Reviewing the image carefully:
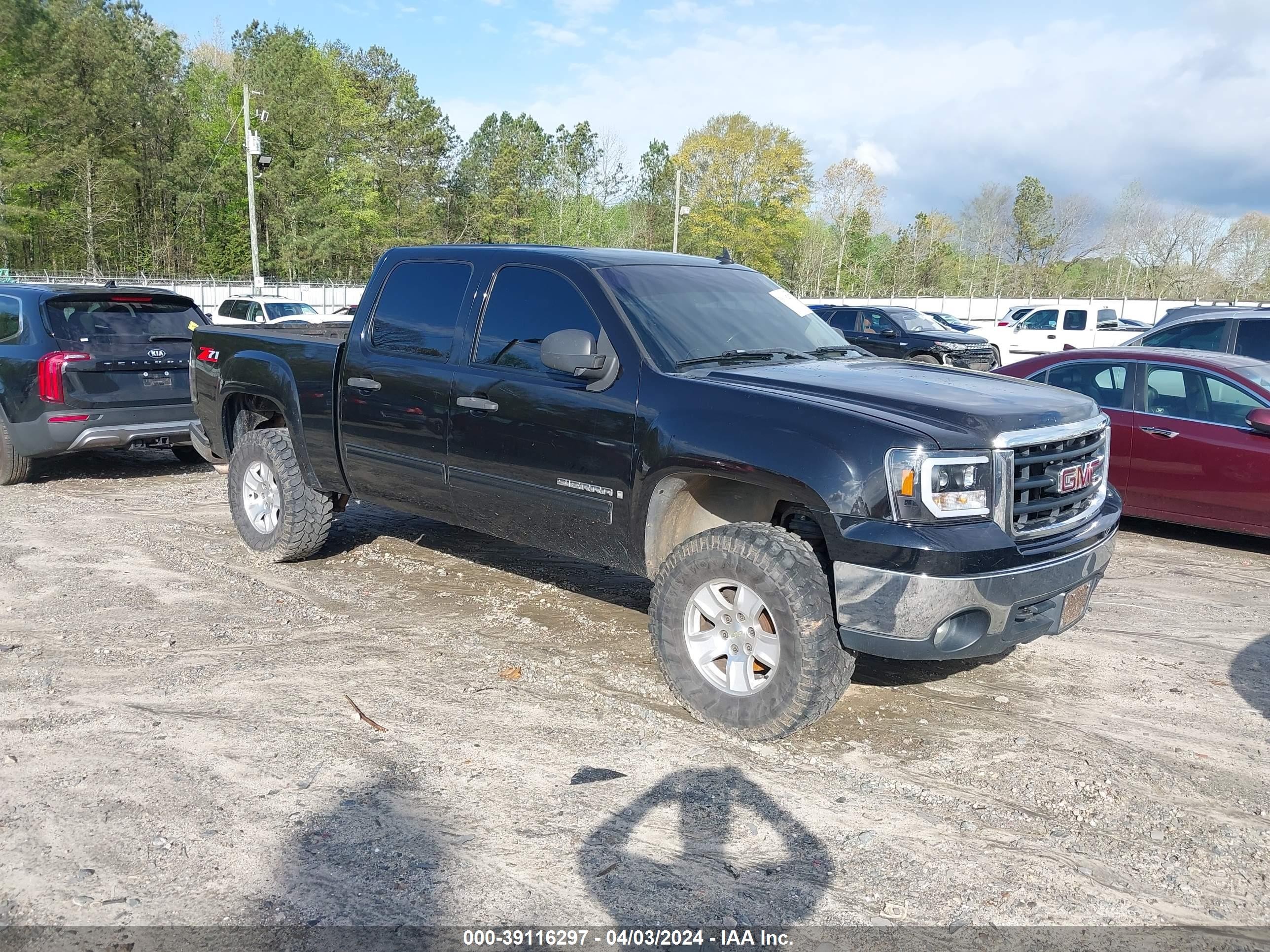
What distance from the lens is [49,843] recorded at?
3.21 meters

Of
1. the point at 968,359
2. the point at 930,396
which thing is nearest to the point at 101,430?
the point at 930,396

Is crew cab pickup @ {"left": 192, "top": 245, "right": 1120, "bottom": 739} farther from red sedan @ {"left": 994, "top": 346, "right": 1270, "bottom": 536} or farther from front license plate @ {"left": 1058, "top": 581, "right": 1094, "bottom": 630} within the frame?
red sedan @ {"left": 994, "top": 346, "right": 1270, "bottom": 536}

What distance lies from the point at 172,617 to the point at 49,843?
2.48m

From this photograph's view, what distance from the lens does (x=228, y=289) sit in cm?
4278

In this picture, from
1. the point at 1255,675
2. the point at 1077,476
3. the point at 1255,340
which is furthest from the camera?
the point at 1255,340

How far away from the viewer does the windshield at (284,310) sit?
26625mm

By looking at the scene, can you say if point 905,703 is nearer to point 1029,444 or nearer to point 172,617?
point 1029,444

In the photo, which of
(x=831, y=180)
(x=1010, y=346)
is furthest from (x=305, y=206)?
(x=1010, y=346)

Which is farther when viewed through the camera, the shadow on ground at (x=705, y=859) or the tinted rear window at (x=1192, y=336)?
the tinted rear window at (x=1192, y=336)

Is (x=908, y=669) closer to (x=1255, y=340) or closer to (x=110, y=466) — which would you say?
(x=1255, y=340)

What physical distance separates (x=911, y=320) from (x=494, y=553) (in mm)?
16213

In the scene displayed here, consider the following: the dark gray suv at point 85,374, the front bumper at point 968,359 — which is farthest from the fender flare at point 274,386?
the front bumper at point 968,359

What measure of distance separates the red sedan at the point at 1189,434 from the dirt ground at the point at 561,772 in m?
1.31

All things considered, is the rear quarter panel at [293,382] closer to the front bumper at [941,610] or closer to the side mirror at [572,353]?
the side mirror at [572,353]
